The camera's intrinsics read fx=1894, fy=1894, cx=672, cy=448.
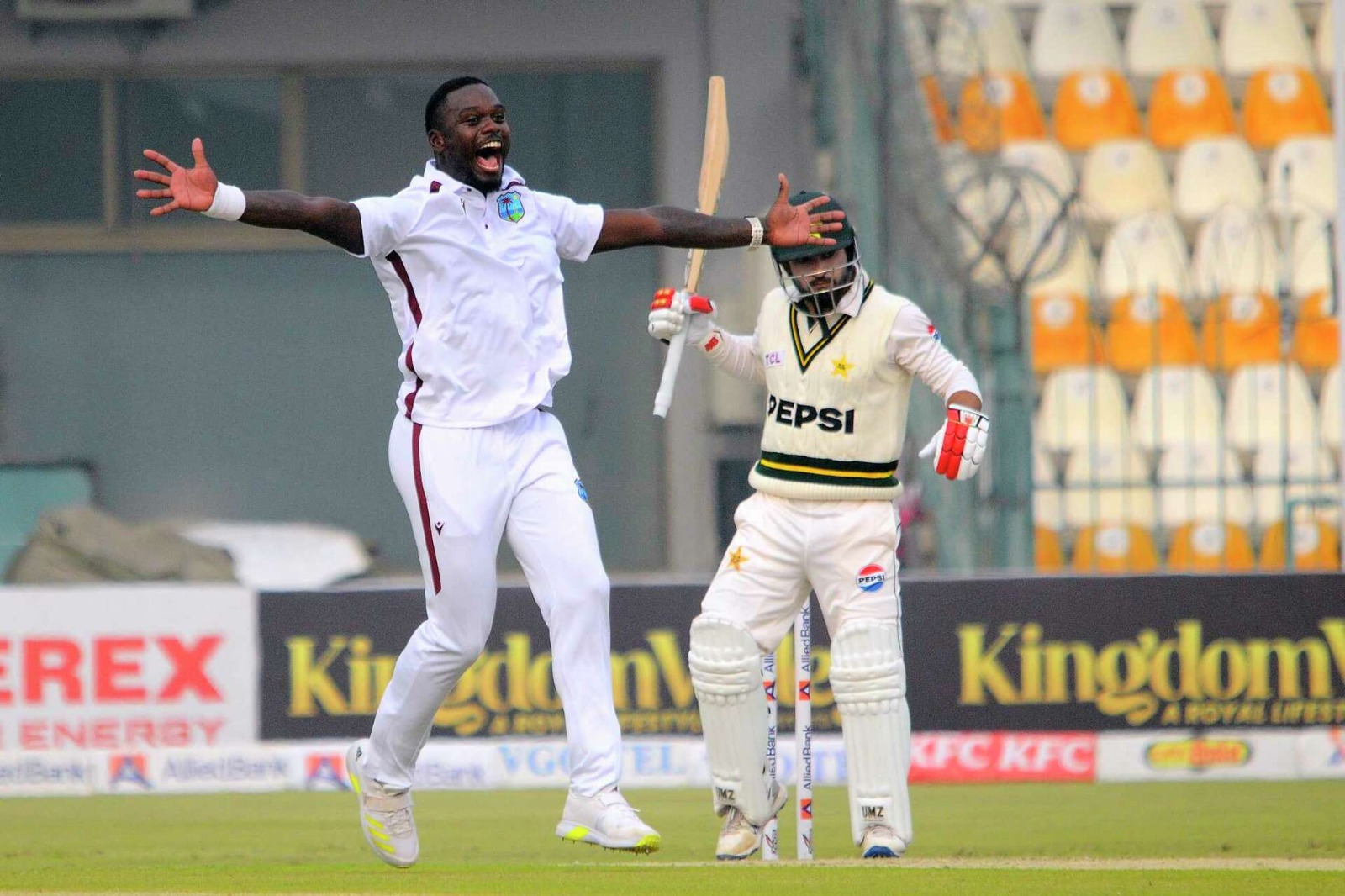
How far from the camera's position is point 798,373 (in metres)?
4.75

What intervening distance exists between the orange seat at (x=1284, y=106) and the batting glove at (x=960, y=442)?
780 cm

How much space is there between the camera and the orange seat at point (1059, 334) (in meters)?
10.4

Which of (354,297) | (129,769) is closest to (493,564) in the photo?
(129,769)

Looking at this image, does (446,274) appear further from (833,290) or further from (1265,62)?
(1265,62)

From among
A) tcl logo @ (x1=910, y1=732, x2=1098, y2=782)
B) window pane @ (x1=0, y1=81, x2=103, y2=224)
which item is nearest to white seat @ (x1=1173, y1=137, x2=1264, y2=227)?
tcl logo @ (x1=910, y1=732, x2=1098, y2=782)

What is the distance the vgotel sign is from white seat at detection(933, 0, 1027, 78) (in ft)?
11.7

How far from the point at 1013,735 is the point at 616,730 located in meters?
3.70

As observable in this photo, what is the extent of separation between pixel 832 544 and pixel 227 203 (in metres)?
1.70

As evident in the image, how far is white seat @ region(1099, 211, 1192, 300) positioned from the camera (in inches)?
416

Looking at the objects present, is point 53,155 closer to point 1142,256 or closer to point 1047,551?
point 1047,551

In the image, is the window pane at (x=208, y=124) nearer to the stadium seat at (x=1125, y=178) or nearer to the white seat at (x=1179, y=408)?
the stadium seat at (x=1125, y=178)

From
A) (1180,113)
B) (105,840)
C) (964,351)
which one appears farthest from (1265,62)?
(105,840)

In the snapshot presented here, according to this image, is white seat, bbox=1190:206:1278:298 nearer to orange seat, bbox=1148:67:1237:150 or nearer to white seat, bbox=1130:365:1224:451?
white seat, bbox=1130:365:1224:451

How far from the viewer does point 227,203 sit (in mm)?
3887
